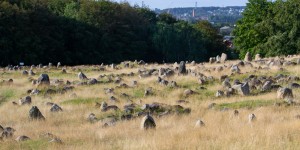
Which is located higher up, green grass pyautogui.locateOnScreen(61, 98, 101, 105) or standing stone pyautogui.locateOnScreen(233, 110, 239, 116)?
standing stone pyautogui.locateOnScreen(233, 110, 239, 116)

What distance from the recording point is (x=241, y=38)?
65750mm

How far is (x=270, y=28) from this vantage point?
58906 millimetres

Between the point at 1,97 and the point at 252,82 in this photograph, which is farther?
the point at 1,97

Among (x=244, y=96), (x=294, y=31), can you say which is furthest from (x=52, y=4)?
(x=244, y=96)

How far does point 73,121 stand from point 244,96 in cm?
594

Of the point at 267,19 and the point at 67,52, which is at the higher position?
the point at 267,19

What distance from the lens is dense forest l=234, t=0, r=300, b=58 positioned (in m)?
55.7

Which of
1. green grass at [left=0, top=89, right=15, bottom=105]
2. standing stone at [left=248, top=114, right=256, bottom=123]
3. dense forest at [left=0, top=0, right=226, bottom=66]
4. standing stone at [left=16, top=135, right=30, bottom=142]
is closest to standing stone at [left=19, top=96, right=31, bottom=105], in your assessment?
green grass at [left=0, top=89, right=15, bottom=105]

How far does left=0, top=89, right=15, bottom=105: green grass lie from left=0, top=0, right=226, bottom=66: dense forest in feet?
112

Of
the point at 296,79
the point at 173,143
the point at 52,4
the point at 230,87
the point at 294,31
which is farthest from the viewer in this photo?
the point at 52,4

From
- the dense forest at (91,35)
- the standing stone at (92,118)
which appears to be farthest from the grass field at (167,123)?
the dense forest at (91,35)

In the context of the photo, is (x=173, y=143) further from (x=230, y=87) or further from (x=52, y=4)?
(x=52, y=4)

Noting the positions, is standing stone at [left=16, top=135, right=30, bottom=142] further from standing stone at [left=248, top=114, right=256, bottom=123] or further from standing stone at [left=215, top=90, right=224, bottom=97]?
standing stone at [left=215, top=90, right=224, bottom=97]

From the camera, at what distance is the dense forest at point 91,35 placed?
57.3 meters
